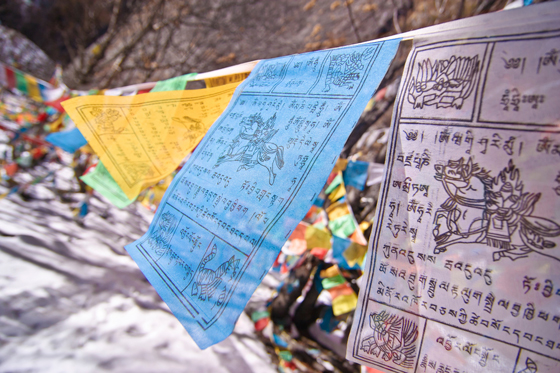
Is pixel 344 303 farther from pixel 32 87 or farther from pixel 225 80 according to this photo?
pixel 32 87

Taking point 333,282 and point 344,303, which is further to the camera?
point 333,282

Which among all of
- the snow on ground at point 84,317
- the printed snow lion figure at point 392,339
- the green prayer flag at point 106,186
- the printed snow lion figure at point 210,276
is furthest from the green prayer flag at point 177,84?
the snow on ground at point 84,317

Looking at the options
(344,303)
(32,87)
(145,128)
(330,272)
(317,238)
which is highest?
(32,87)

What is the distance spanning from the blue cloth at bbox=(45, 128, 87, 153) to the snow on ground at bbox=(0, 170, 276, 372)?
3.57 feet

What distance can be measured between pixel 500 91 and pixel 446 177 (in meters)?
0.20

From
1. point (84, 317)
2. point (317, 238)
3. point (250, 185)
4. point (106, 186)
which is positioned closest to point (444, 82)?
point (250, 185)

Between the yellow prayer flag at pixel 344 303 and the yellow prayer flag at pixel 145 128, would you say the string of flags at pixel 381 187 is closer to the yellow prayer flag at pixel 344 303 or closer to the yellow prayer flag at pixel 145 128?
the yellow prayer flag at pixel 145 128

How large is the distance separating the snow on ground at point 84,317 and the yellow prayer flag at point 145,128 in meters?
1.24

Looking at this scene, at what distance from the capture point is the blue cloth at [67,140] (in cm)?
172

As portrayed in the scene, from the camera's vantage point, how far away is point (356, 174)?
180 cm

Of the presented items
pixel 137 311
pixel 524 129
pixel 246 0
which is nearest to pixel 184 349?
pixel 137 311

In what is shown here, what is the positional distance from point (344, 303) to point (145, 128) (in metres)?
1.69

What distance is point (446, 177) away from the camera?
0.61 metres

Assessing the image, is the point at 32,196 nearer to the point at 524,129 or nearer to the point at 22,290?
the point at 22,290
